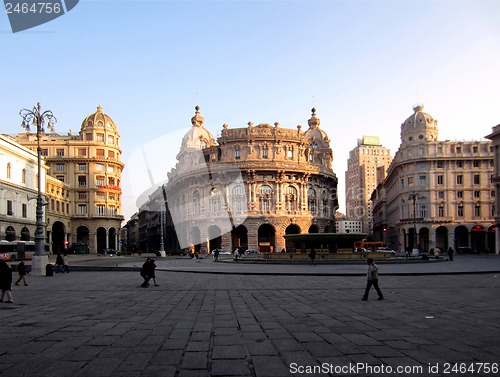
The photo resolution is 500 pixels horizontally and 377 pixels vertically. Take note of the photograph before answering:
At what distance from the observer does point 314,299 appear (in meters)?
15.2

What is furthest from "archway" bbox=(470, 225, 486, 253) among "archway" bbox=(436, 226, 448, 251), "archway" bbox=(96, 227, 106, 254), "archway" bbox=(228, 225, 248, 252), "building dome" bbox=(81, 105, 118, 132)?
"building dome" bbox=(81, 105, 118, 132)

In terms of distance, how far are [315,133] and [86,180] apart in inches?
1869

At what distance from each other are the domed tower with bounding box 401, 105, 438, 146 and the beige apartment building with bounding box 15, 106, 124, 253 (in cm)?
5226

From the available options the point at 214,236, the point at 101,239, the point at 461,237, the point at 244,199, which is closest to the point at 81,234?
the point at 101,239

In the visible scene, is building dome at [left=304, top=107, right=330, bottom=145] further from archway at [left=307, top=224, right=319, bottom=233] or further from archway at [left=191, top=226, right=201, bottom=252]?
archway at [left=191, top=226, right=201, bottom=252]

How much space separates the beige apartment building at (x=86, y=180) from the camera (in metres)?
79.2

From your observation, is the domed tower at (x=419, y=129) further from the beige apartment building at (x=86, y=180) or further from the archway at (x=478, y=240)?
the beige apartment building at (x=86, y=180)

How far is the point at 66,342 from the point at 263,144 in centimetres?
6707

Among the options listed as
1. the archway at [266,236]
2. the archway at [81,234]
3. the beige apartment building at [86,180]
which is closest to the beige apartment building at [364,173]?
the archway at [266,236]

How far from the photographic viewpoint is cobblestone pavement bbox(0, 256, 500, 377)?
689 cm

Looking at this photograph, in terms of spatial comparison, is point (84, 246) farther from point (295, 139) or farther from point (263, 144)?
point (295, 139)

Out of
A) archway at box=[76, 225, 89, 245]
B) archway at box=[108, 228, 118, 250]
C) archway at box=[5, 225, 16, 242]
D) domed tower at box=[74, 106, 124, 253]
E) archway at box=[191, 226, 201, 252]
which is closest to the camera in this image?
archway at box=[5, 225, 16, 242]

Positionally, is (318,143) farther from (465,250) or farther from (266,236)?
(465,250)

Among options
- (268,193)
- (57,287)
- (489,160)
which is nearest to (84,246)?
(268,193)
